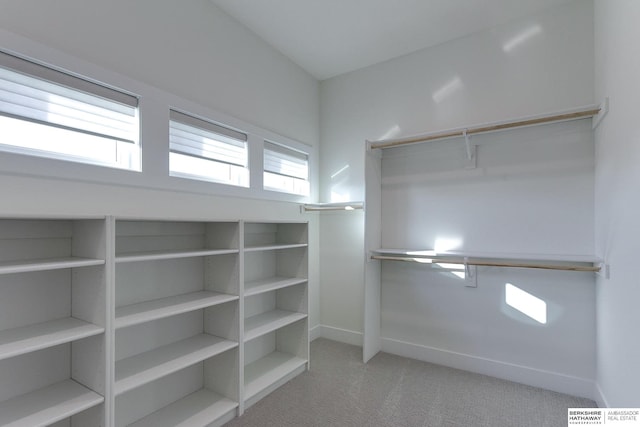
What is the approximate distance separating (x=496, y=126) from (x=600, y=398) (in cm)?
197

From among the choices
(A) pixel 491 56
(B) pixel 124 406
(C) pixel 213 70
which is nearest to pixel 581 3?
(A) pixel 491 56

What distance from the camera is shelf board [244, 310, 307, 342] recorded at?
2.26 m

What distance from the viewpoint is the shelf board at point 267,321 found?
2.26 m

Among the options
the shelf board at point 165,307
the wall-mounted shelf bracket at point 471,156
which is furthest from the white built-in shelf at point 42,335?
the wall-mounted shelf bracket at point 471,156

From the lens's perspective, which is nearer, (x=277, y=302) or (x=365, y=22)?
(x=365, y=22)

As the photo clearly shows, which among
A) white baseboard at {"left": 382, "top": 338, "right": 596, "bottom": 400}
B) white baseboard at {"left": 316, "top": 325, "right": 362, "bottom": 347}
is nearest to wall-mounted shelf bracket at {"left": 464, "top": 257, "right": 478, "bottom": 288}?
white baseboard at {"left": 382, "top": 338, "right": 596, "bottom": 400}

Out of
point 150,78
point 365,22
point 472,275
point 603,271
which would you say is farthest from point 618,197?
point 150,78

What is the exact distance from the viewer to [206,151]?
7.62 ft

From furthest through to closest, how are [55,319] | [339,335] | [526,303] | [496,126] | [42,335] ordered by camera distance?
[339,335] → [526,303] → [496,126] → [55,319] → [42,335]

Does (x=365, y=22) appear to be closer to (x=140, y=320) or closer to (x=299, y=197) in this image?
(x=299, y=197)

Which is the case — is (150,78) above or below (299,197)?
above

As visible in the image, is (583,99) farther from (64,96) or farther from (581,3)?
(64,96)

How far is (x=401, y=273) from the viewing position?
117 inches

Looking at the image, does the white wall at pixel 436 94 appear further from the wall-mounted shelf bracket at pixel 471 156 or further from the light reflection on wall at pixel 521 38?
the wall-mounted shelf bracket at pixel 471 156
